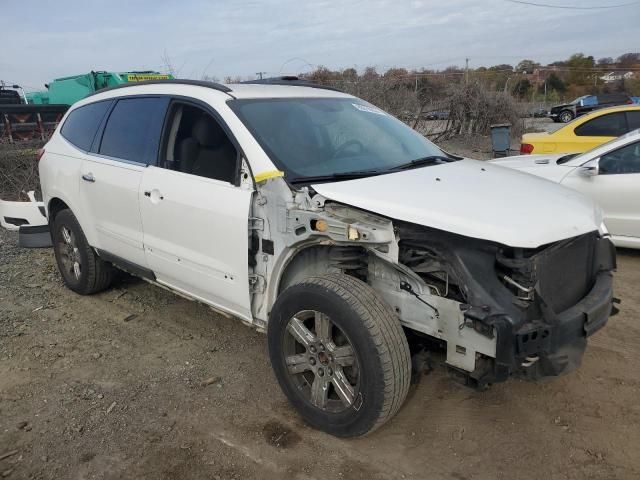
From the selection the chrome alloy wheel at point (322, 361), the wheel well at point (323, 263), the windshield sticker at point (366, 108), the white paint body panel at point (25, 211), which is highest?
the windshield sticker at point (366, 108)

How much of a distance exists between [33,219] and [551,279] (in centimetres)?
564

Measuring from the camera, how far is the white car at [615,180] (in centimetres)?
581

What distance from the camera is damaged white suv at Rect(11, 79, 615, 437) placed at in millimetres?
2594

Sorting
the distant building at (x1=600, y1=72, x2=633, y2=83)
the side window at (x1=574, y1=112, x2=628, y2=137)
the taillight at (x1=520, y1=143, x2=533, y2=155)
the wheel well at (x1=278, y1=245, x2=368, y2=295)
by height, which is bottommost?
the wheel well at (x1=278, y1=245, x2=368, y2=295)

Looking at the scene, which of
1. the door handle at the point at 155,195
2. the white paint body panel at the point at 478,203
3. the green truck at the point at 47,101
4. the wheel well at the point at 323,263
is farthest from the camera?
the green truck at the point at 47,101

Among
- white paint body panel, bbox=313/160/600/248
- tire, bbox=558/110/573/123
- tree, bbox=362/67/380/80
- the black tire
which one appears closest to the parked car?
tire, bbox=558/110/573/123

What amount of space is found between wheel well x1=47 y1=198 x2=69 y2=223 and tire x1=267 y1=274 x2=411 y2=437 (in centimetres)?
310

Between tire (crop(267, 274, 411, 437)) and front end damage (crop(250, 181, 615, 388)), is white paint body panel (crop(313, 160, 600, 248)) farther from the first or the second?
tire (crop(267, 274, 411, 437))

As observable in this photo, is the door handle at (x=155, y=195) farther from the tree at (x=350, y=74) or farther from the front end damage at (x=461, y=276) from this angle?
the tree at (x=350, y=74)

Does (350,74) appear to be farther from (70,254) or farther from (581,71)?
(581,71)

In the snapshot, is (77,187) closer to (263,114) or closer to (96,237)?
(96,237)

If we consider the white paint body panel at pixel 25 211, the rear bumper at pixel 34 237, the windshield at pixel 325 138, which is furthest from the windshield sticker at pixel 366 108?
the white paint body panel at pixel 25 211

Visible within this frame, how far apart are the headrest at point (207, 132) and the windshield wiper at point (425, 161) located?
1.16 meters

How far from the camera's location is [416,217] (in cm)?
267
